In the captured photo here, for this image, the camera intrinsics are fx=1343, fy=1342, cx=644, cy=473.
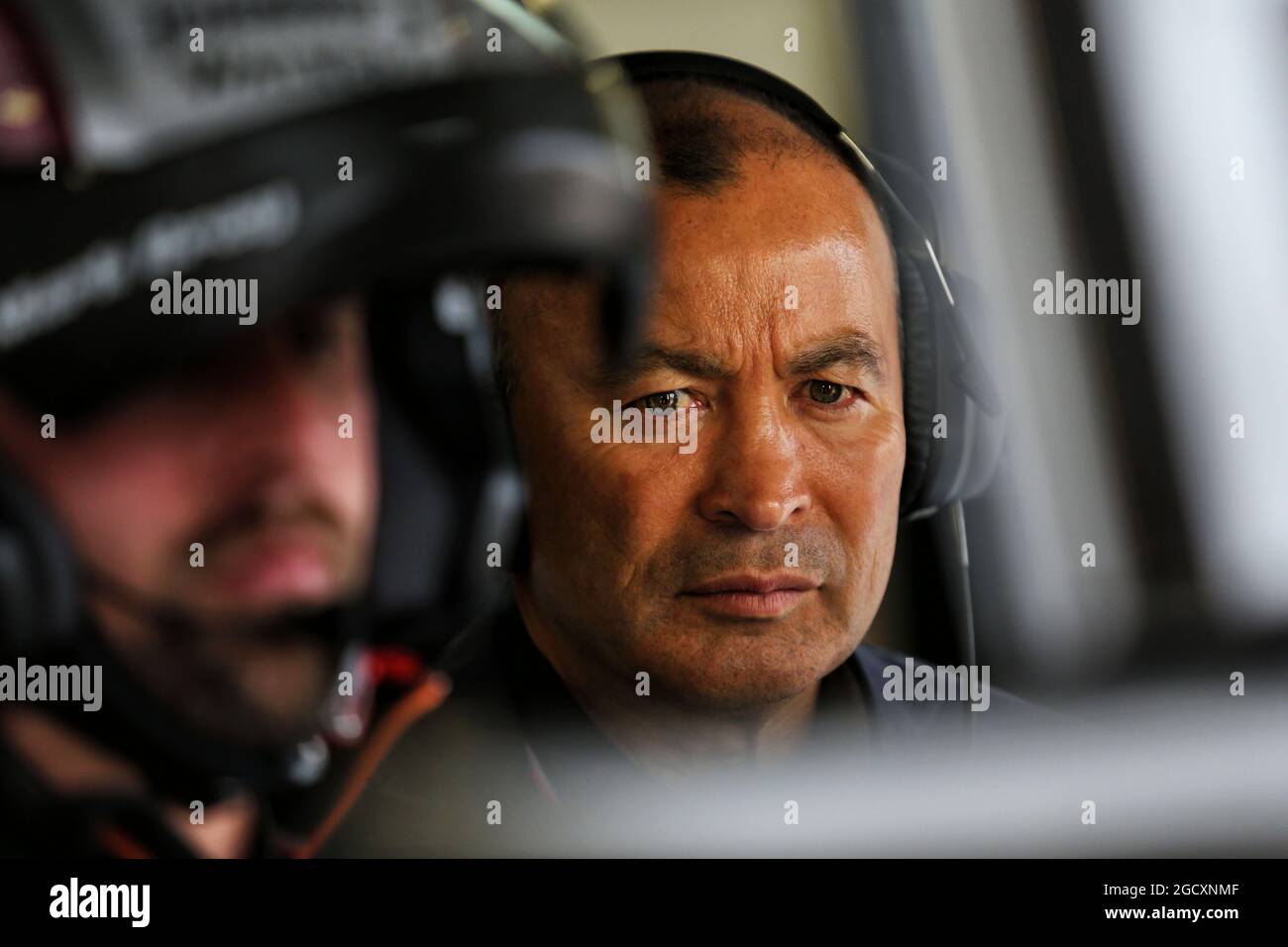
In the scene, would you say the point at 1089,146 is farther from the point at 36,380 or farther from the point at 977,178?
the point at 36,380

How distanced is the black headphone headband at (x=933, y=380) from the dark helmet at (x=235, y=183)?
398 mm

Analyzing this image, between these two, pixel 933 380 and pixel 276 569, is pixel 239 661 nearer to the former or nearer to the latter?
pixel 276 569

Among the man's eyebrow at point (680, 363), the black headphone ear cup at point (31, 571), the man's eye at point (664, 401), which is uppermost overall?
the man's eyebrow at point (680, 363)

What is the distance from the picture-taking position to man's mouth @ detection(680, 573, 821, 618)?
83cm

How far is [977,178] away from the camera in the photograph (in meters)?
0.88

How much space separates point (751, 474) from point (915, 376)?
153mm

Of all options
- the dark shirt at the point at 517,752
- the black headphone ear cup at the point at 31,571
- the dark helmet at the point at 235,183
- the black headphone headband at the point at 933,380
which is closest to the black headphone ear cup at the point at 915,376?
the black headphone headband at the point at 933,380

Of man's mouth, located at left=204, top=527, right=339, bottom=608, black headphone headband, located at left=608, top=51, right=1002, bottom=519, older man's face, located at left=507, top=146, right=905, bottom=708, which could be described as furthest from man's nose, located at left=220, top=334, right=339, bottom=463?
black headphone headband, located at left=608, top=51, right=1002, bottom=519

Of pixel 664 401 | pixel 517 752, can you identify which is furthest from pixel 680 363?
pixel 517 752

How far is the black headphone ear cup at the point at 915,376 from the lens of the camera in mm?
874

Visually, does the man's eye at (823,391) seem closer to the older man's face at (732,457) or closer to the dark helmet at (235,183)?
the older man's face at (732,457)

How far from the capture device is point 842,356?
2.78 ft

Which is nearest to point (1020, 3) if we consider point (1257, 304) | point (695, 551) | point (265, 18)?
point (1257, 304)

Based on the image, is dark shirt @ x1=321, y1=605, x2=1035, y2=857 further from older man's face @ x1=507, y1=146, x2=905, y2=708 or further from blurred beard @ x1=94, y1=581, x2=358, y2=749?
blurred beard @ x1=94, y1=581, x2=358, y2=749
